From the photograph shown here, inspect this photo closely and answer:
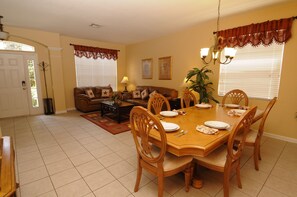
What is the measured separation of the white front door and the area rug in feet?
6.55

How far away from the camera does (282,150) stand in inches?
106

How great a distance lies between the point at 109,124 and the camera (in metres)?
4.07

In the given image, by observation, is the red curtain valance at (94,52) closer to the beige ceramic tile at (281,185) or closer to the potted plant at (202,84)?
the potted plant at (202,84)

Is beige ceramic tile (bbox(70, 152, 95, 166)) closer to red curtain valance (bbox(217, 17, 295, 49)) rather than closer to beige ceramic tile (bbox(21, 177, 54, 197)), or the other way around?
beige ceramic tile (bbox(21, 177, 54, 197))

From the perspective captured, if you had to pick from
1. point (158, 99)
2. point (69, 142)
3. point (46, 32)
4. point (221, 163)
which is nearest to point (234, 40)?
point (158, 99)

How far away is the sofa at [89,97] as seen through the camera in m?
5.16

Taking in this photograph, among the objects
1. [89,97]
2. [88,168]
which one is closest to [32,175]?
[88,168]

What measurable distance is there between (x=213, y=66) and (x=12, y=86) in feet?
19.1

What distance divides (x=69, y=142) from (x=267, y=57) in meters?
4.41

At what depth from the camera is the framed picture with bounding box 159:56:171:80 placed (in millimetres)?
5059

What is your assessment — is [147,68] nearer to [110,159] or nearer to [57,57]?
[57,57]

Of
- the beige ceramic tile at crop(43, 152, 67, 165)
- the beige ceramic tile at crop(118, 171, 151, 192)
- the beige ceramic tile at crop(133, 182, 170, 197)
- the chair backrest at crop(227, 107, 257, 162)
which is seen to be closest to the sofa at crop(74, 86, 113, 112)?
the beige ceramic tile at crop(43, 152, 67, 165)

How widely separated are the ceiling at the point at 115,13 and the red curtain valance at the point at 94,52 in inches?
43.3

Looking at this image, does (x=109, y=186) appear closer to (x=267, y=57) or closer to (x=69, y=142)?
(x=69, y=142)
